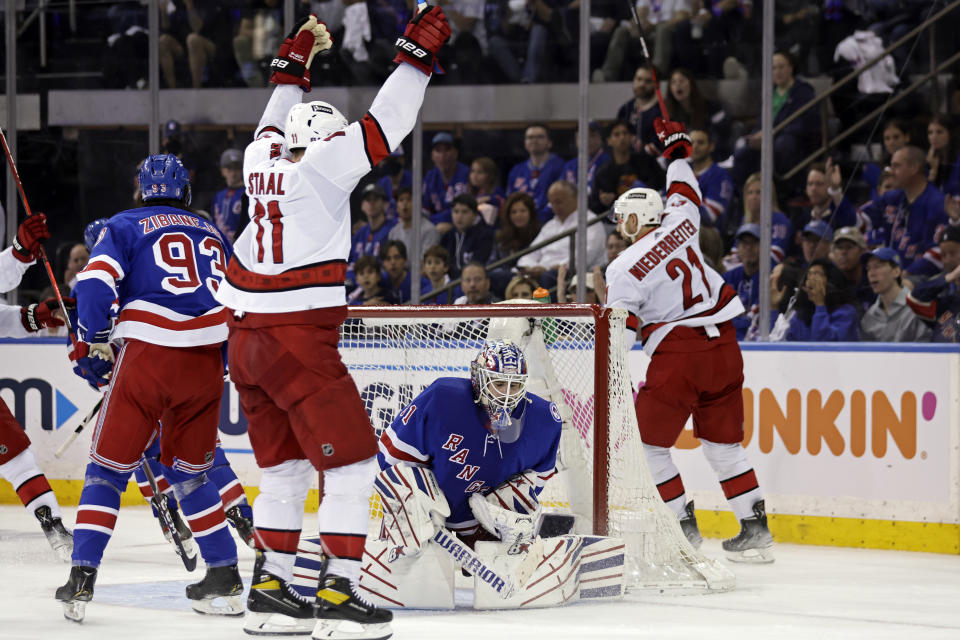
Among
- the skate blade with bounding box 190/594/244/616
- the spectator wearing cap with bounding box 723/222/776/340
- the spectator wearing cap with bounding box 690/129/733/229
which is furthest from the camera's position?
the spectator wearing cap with bounding box 690/129/733/229

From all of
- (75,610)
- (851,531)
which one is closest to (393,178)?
(851,531)

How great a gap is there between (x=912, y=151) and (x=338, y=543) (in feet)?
13.3

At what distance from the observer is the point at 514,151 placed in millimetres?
7430

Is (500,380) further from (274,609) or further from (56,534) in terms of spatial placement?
(56,534)

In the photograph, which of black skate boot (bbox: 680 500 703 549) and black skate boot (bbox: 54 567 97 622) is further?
black skate boot (bbox: 680 500 703 549)

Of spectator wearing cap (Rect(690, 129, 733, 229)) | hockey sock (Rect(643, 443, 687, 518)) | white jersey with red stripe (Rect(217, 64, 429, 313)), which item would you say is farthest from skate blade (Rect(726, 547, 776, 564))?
white jersey with red stripe (Rect(217, 64, 429, 313))

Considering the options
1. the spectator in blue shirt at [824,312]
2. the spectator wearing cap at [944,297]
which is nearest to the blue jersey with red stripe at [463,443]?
the spectator in blue shirt at [824,312]

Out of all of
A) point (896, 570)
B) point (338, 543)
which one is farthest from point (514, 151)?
point (338, 543)

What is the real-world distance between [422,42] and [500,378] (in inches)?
40.3

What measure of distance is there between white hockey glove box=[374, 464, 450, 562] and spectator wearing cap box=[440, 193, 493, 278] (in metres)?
3.15

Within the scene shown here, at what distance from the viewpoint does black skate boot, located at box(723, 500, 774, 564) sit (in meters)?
5.25

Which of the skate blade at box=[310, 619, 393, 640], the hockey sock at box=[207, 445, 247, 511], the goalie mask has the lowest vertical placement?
the skate blade at box=[310, 619, 393, 640]

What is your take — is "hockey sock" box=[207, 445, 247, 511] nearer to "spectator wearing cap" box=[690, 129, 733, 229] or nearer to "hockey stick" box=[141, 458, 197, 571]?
"hockey stick" box=[141, 458, 197, 571]

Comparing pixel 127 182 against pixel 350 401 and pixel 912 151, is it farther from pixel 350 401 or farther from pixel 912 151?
pixel 350 401
